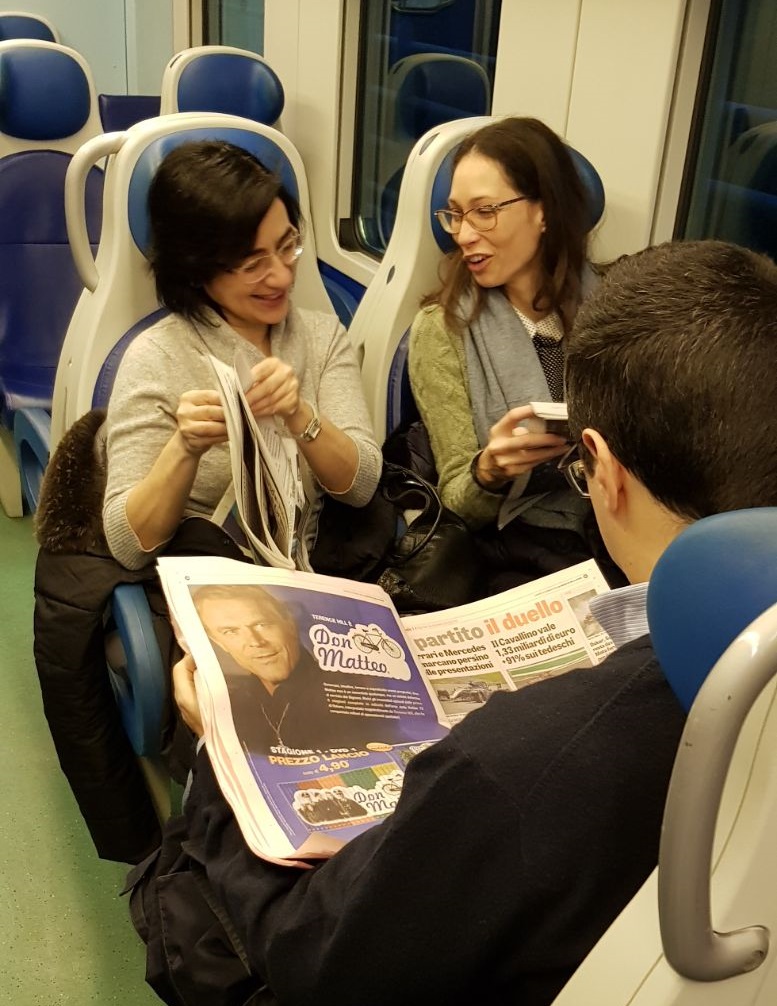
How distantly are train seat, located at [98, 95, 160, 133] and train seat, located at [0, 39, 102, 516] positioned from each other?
3.82 feet

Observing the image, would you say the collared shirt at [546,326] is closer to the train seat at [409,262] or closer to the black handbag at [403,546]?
the train seat at [409,262]

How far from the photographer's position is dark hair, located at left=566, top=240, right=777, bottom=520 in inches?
34.3

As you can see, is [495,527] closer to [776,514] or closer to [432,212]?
[432,212]

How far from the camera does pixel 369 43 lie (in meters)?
3.14

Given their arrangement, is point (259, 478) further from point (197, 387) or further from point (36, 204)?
point (36, 204)

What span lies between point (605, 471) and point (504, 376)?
3.30ft

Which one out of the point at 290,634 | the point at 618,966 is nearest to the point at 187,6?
the point at 290,634

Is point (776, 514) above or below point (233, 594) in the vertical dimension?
above

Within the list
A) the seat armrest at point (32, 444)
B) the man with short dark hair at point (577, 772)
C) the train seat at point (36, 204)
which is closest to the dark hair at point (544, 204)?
the man with short dark hair at point (577, 772)

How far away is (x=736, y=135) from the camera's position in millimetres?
2012

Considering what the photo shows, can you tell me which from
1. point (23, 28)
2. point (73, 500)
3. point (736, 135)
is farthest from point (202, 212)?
point (23, 28)

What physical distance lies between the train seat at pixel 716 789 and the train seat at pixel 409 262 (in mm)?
1518

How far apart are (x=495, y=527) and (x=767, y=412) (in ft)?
3.49

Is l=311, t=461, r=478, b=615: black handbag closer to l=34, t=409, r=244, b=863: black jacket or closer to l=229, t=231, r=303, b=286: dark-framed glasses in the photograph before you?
l=34, t=409, r=244, b=863: black jacket
